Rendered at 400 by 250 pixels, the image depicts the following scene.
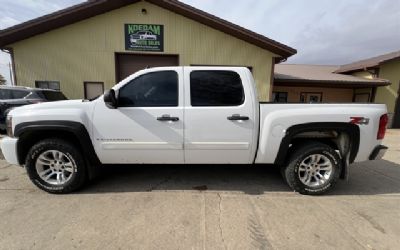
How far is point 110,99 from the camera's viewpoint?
308 cm

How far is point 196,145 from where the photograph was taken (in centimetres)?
336

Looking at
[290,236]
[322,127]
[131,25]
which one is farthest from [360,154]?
[131,25]

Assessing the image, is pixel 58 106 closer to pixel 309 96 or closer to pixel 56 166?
pixel 56 166

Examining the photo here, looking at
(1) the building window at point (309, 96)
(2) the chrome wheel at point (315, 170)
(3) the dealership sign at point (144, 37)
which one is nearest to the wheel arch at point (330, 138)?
(2) the chrome wheel at point (315, 170)

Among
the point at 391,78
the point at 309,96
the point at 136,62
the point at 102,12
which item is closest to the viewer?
the point at 102,12

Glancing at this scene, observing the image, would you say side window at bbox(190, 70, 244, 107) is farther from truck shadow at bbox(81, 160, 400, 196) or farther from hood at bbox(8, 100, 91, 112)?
hood at bbox(8, 100, 91, 112)

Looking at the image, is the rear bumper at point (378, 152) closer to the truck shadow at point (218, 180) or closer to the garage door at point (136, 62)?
the truck shadow at point (218, 180)

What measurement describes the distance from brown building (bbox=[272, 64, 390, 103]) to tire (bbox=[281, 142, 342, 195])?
1015 cm

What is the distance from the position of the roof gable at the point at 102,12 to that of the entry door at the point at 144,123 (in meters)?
7.40

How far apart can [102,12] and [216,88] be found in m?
9.02

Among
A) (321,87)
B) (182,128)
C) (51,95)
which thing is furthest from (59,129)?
(321,87)

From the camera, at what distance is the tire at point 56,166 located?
3.38 metres

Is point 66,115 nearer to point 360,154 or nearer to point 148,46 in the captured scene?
point 360,154

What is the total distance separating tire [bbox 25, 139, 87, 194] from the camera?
338 centimetres
